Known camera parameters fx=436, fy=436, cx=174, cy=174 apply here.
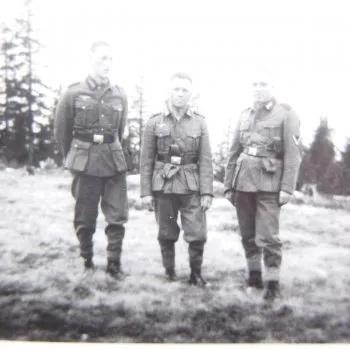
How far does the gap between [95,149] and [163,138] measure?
0.49 m

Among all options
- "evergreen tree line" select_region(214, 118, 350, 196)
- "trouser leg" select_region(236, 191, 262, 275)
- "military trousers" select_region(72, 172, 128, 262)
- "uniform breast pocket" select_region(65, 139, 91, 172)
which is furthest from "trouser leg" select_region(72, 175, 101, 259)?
"evergreen tree line" select_region(214, 118, 350, 196)

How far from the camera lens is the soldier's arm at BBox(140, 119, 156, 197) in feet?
10.2

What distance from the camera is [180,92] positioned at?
3.02 metres

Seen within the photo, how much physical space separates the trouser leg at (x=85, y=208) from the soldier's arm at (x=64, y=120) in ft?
0.90

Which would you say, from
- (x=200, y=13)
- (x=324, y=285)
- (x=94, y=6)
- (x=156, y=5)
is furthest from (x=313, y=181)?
(x=94, y=6)

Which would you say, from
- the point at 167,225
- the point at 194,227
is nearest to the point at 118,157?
the point at 167,225

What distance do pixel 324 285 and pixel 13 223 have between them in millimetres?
2332

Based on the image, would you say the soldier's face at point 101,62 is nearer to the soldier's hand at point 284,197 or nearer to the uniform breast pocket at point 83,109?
the uniform breast pocket at point 83,109

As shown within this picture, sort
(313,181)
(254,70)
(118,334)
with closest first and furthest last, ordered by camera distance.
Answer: (118,334) → (254,70) → (313,181)

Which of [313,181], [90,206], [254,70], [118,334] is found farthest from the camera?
[313,181]

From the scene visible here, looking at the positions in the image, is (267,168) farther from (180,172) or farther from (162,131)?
(162,131)

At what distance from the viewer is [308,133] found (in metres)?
3.31

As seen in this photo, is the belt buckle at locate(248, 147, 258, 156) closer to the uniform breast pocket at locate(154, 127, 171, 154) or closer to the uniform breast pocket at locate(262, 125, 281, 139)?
the uniform breast pocket at locate(262, 125, 281, 139)

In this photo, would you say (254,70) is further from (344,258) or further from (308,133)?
(344,258)
